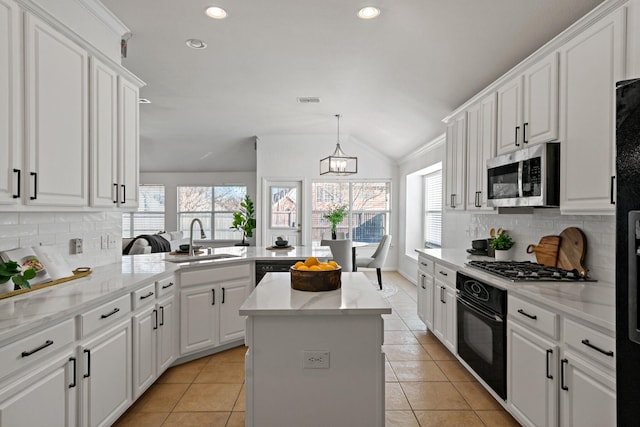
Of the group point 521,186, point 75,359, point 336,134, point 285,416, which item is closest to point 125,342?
point 75,359

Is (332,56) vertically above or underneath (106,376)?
above

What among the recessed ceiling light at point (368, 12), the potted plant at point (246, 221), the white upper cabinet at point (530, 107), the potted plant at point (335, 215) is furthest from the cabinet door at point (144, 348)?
the potted plant at point (246, 221)

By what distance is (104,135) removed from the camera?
2607mm

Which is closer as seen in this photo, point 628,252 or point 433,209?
point 628,252

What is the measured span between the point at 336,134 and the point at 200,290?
5.13 meters

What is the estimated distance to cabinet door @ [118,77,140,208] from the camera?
282 cm

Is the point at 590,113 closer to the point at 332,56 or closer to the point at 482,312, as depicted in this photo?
the point at 482,312

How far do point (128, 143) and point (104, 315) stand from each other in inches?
57.4

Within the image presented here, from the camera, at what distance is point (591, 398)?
1.65 metres

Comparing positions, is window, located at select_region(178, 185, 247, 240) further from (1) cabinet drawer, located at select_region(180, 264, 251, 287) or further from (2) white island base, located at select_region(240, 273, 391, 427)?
(2) white island base, located at select_region(240, 273, 391, 427)

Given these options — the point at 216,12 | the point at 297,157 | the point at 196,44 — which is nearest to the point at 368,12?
the point at 216,12

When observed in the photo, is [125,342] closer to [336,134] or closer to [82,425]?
[82,425]

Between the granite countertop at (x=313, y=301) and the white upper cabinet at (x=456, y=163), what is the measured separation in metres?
2.00

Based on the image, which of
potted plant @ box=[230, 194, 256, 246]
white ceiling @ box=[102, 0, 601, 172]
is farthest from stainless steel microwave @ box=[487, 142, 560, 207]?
potted plant @ box=[230, 194, 256, 246]
